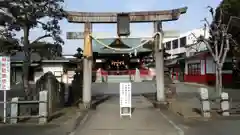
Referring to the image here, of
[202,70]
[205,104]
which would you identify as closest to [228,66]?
[202,70]

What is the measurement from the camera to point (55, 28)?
19969 mm

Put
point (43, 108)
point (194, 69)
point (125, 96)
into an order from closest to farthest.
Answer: point (43, 108)
point (125, 96)
point (194, 69)

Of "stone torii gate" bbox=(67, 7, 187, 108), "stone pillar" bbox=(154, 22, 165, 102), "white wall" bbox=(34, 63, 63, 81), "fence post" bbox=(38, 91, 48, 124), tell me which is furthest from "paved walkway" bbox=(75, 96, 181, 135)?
"white wall" bbox=(34, 63, 63, 81)

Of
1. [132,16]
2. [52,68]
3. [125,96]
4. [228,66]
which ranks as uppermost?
[132,16]

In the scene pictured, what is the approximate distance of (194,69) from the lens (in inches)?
1934

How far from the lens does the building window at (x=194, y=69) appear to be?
4692cm

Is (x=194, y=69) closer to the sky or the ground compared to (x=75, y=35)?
closer to the ground

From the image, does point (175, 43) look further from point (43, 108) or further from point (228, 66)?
point (43, 108)

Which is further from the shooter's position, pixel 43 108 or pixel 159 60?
pixel 159 60

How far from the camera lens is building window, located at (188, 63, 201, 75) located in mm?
46925

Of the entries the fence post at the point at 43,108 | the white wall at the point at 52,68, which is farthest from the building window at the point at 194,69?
the fence post at the point at 43,108

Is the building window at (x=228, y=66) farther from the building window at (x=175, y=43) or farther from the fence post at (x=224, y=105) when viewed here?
the building window at (x=175, y=43)

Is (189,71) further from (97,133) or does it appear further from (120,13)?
(97,133)

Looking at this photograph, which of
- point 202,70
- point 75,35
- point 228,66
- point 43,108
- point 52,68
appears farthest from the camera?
point 52,68
